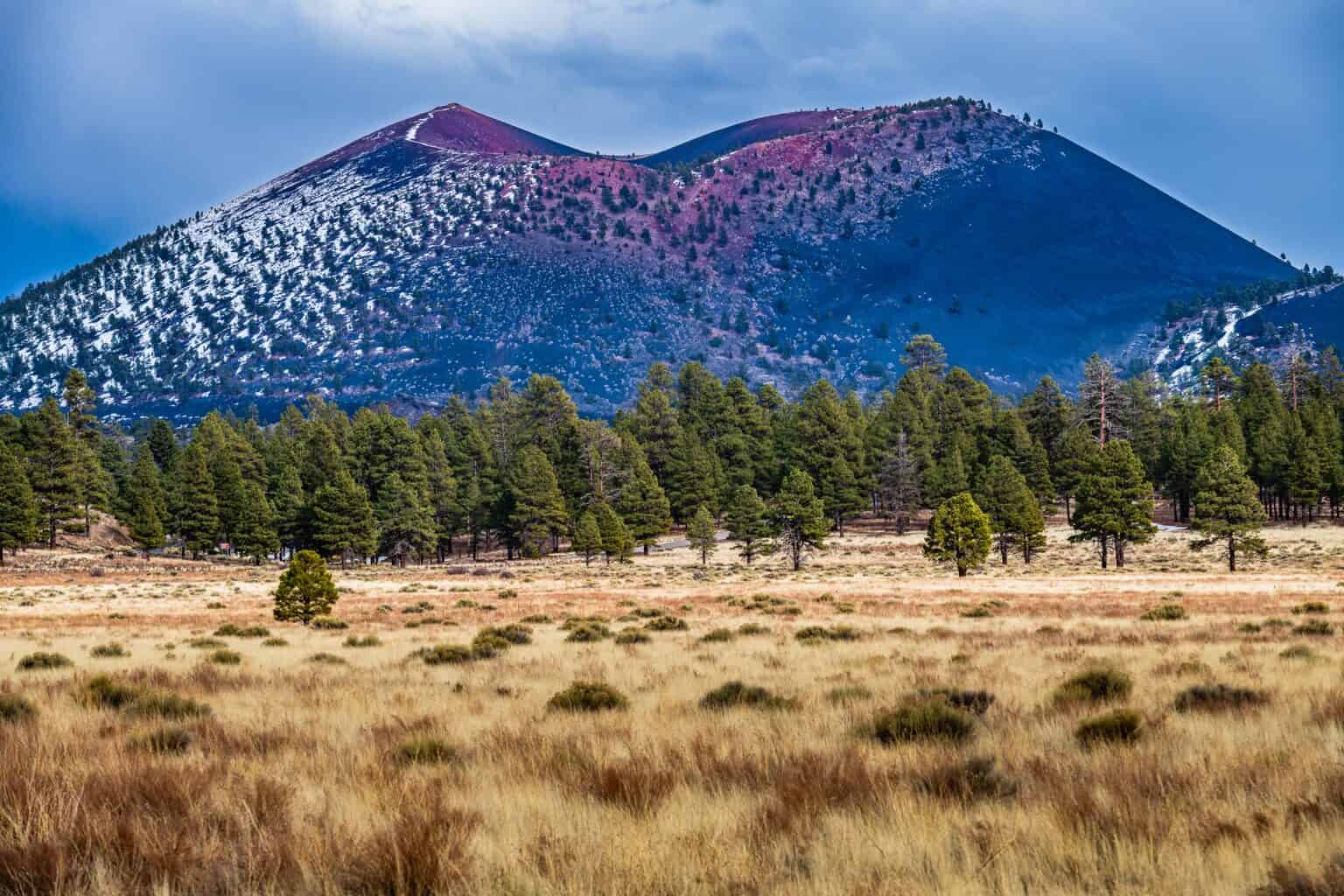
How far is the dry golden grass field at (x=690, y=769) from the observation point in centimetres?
458

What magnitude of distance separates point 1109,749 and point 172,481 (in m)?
114

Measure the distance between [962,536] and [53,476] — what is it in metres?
82.1

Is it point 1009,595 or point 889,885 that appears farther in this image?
point 1009,595

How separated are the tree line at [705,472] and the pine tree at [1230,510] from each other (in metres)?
0.20

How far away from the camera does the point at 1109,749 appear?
23.7 feet

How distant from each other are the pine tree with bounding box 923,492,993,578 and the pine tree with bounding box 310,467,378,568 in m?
51.5

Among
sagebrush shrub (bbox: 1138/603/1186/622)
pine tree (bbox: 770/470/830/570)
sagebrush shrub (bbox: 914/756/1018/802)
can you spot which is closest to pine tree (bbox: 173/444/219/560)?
pine tree (bbox: 770/470/830/570)

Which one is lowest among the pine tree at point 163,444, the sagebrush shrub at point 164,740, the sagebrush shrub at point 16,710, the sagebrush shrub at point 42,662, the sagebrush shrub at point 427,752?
the sagebrush shrub at point 42,662

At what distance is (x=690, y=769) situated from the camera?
22.7 feet

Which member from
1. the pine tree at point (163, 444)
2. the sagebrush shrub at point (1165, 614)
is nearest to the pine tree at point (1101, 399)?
the sagebrush shrub at point (1165, 614)

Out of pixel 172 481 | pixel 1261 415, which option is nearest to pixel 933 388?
pixel 1261 415

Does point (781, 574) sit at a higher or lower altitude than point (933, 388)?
lower

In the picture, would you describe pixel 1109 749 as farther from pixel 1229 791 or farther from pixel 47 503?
pixel 47 503

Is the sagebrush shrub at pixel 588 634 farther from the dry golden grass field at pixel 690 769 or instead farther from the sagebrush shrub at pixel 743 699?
the sagebrush shrub at pixel 743 699
